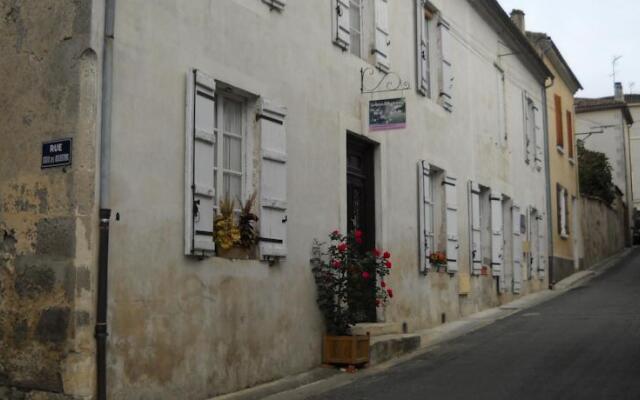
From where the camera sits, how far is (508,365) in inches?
360

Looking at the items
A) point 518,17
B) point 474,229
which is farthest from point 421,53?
point 518,17

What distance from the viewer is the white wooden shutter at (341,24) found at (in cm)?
996

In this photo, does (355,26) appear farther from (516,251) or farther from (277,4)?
(516,251)

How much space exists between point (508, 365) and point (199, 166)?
14.4 ft

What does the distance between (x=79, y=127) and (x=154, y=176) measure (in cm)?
84

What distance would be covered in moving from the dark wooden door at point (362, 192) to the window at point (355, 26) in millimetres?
1268

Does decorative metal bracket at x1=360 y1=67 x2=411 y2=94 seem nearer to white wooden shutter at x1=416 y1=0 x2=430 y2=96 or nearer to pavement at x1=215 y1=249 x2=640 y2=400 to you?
white wooden shutter at x1=416 y1=0 x2=430 y2=96

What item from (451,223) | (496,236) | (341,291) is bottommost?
(341,291)

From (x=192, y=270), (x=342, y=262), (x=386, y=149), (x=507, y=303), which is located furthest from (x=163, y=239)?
(x=507, y=303)

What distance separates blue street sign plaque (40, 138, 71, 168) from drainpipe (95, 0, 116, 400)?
25cm

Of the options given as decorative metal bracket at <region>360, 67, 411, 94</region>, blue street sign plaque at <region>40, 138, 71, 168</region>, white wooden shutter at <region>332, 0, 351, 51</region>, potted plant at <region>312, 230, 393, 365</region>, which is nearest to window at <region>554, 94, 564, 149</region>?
decorative metal bracket at <region>360, 67, 411, 94</region>

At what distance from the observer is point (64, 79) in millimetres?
6129

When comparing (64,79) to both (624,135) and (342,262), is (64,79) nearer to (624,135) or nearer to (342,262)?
(342,262)

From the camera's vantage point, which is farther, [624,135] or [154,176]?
[624,135]
